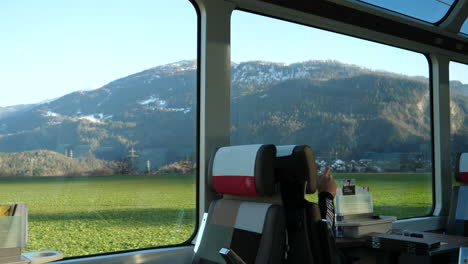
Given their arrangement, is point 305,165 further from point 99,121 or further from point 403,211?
point 403,211

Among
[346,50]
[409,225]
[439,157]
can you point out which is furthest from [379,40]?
[409,225]

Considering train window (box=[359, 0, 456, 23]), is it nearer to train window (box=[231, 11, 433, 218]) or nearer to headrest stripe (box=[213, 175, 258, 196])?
train window (box=[231, 11, 433, 218])

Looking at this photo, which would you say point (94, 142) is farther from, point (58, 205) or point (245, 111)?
point (245, 111)

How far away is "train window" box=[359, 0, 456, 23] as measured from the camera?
4008 mm

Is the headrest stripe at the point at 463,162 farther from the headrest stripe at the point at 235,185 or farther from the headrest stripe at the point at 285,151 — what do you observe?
the headrest stripe at the point at 235,185

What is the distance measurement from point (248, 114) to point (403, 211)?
220cm

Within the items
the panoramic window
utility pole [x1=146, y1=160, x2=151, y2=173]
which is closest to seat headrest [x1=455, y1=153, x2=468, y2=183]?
the panoramic window

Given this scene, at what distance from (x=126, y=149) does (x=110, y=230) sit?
0.53 meters

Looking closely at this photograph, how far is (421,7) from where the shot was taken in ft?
14.0

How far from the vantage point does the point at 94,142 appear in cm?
280

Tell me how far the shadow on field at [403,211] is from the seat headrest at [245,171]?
261 centimetres

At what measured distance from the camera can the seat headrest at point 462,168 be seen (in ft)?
13.3

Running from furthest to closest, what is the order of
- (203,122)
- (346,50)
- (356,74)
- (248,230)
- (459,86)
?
(459,86) → (356,74) → (346,50) → (203,122) → (248,230)

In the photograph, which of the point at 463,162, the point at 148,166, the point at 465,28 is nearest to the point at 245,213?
the point at 148,166
